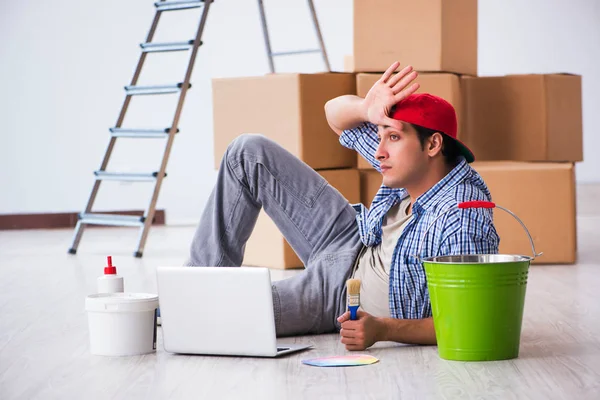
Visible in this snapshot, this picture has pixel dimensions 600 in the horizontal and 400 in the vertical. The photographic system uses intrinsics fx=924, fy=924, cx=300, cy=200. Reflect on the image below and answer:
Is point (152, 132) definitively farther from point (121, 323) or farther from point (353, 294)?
point (353, 294)

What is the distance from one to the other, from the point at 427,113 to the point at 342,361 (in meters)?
0.62

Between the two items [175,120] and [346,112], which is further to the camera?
[175,120]

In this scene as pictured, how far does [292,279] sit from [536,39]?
4340mm

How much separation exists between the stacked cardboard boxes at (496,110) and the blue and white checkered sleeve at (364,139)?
4.74 ft

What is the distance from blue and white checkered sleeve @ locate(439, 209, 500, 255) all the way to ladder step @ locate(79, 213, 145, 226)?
282 centimetres

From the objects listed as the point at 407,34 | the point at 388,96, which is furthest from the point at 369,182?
the point at 388,96

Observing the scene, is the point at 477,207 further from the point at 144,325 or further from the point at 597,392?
the point at 144,325

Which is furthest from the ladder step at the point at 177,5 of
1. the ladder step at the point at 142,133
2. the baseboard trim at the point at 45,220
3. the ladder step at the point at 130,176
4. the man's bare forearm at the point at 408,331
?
the man's bare forearm at the point at 408,331

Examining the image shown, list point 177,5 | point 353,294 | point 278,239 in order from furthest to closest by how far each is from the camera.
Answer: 1. point 177,5
2. point 278,239
3. point 353,294

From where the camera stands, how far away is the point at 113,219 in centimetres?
485

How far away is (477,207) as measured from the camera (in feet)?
6.81

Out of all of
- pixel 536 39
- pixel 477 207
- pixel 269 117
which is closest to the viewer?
pixel 477 207

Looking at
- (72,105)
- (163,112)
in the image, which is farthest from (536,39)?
(72,105)

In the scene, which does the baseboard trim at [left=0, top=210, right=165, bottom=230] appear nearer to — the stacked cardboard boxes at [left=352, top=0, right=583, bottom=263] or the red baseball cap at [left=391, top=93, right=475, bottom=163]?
the stacked cardboard boxes at [left=352, top=0, right=583, bottom=263]
